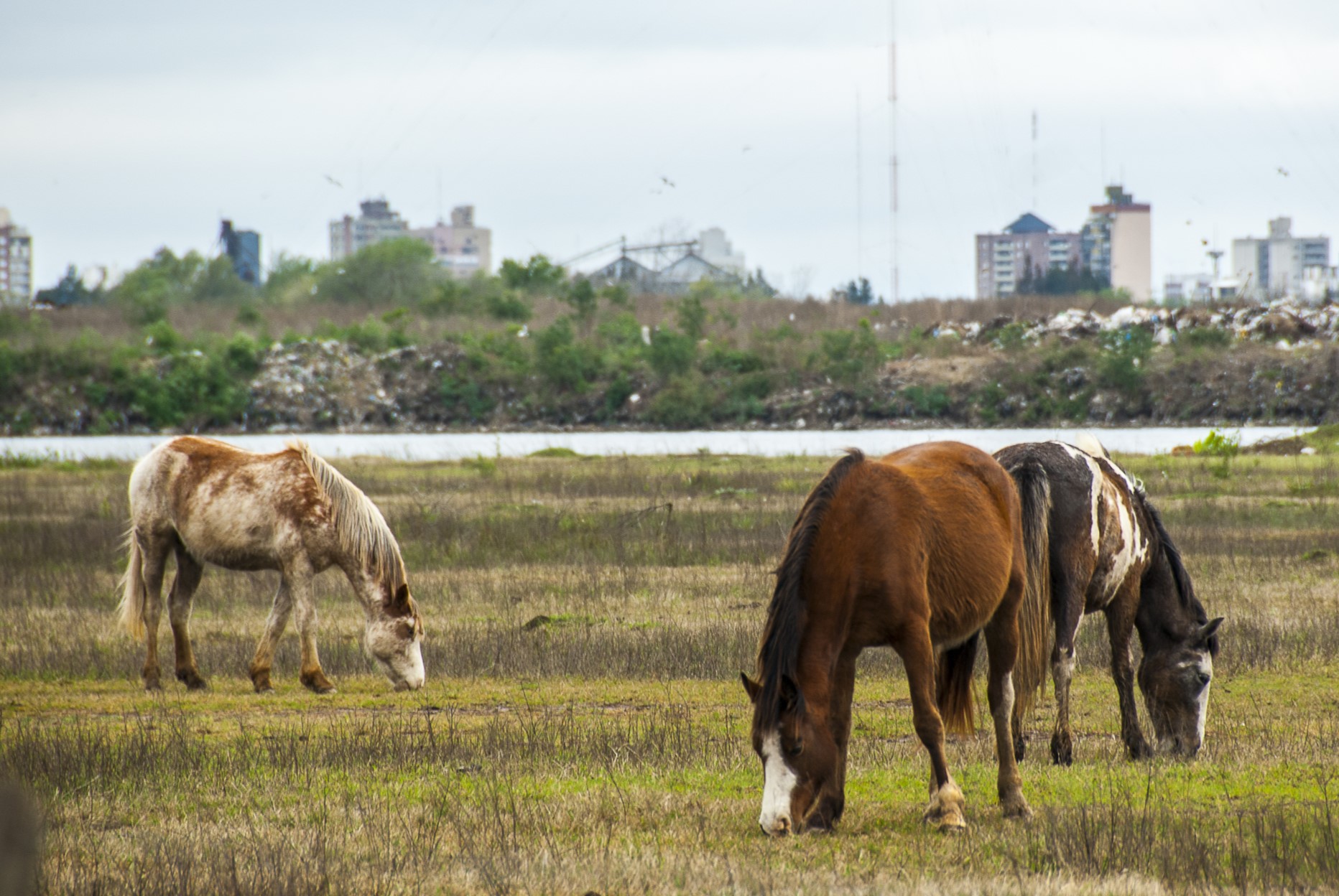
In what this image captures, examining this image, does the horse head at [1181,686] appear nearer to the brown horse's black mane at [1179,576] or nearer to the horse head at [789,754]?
the brown horse's black mane at [1179,576]

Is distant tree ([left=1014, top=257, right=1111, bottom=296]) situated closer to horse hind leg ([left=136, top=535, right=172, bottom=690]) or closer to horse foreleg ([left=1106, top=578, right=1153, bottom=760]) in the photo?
horse hind leg ([left=136, top=535, right=172, bottom=690])

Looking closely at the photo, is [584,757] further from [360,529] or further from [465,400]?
[465,400]

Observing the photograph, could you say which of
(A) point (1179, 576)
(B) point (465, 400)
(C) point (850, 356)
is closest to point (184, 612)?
(A) point (1179, 576)

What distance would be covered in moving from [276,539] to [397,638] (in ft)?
3.89

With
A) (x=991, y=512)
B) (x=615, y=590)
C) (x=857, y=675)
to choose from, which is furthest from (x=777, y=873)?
(x=615, y=590)

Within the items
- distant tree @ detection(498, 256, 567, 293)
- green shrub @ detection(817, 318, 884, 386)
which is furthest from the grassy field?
distant tree @ detection(498, 256, 567, 293)

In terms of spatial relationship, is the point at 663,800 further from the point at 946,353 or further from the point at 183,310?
the point at 183,310

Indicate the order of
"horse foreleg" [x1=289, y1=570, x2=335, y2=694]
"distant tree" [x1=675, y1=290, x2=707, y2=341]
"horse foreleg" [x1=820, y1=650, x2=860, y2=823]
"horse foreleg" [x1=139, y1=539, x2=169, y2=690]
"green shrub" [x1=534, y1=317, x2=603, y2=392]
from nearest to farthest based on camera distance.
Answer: "horse foreleg" [x1=820, y1=650, x2=860, y2=823] → "horse foreleg" [x1=289, y1=570, x2=335, y2=694] → "horse foreleg" [x1=139, y1=539, x2=169, y2=690] → "green shrub" [x1=534, y1=317, x2=603, y2=392] → "distant tree" [x1=675, y1=290, x2=707, y2=341]

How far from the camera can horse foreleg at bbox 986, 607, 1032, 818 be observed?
6.22 meters

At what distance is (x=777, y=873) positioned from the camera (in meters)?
5.36

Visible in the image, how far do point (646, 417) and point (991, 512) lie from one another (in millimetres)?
60913

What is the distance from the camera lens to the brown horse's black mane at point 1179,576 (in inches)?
319

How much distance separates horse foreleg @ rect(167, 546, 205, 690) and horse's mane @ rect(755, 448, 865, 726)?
20.8 feet

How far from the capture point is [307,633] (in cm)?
1034
